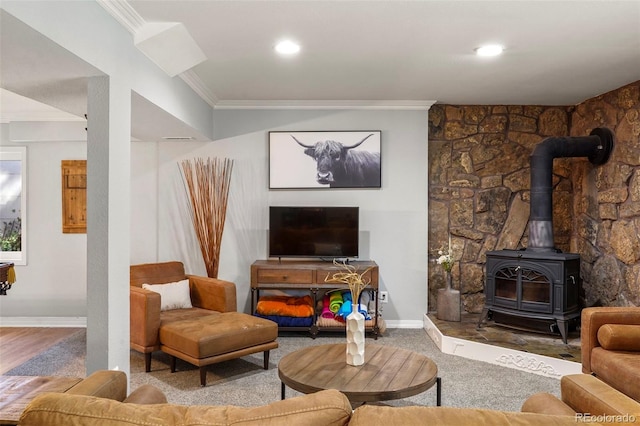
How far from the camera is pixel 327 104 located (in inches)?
197

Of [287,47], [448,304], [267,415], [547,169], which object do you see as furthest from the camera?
[448,304]

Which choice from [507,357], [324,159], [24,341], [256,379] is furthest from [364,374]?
[24,341]

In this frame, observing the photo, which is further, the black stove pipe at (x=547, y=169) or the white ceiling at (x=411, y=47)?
the black stove pipe at (x=547, y=169)

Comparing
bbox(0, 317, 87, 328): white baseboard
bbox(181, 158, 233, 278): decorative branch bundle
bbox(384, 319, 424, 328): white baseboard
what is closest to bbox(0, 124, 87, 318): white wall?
bbox(0, 317, 87, 328): white baseboard

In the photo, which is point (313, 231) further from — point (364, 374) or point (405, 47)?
point (364, 374)

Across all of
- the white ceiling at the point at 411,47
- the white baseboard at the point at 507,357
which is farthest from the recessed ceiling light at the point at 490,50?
the white baseboard at the point at 507,357

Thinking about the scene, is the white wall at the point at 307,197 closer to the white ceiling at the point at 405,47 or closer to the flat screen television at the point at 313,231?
the flat screen television at the point at 313,231

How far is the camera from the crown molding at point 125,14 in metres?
2.45

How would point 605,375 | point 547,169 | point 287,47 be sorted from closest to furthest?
point 605,375 < point 287,47 < point 547,169

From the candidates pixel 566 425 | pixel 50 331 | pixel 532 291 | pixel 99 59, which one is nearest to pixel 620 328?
pixel 532 291

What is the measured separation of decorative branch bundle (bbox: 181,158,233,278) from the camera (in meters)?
4.85

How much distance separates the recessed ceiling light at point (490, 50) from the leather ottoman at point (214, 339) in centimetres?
257

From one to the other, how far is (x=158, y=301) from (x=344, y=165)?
2.37m

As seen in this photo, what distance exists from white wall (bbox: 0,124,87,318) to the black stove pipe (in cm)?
468
